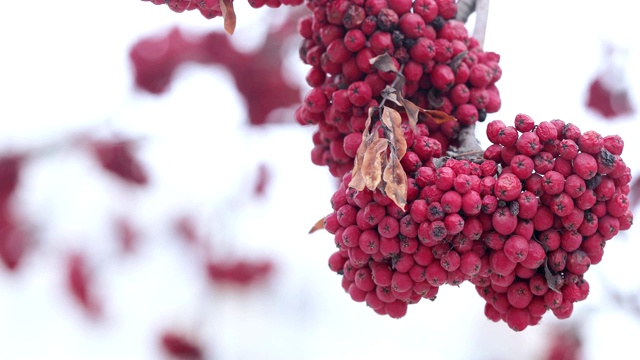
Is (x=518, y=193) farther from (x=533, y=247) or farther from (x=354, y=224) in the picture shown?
(x=354, y=224)

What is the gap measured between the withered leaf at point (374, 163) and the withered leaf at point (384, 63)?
4.3 inches

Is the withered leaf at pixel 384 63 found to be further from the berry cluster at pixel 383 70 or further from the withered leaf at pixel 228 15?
→ the withered leaf at pixel 228 15

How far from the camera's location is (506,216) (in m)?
0.73

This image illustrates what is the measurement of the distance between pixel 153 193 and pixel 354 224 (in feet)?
4.77

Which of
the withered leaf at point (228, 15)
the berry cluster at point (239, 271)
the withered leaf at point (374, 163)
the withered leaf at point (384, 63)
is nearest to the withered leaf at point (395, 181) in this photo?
the withered leaf at point (374, 163)

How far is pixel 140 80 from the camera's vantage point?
2.01m

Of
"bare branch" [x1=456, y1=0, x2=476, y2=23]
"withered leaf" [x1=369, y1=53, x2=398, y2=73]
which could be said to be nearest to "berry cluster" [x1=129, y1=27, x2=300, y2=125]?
"bare branch" [x1=456, y1=0, x2=476, y2=23]

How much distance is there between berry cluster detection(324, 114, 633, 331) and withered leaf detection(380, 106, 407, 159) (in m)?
0.02

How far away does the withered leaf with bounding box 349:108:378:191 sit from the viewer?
0.73 meters

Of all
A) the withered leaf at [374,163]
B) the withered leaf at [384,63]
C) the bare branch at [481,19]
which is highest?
the bare branch at [481,19]

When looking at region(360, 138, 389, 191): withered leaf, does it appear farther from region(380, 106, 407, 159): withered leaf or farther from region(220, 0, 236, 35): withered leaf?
region(220, 0, 236, 35): withered leaf

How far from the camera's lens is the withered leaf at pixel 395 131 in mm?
744

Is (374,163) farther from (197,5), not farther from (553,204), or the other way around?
(197,5)

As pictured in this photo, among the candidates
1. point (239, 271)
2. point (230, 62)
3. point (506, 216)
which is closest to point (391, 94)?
point (506, 216)
